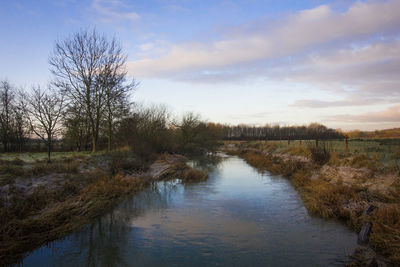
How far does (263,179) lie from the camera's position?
15.6 m

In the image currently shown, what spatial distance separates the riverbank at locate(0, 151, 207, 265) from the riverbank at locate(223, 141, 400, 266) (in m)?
7.47

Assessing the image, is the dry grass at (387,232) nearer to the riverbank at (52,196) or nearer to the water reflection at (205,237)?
the water reflection at (205,237)

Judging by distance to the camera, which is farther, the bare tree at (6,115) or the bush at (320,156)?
the bare tree at (6,115)

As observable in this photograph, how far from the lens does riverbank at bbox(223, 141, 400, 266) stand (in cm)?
550

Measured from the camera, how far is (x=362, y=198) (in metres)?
8.24

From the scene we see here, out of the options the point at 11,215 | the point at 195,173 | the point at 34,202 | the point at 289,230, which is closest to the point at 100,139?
the point at 195,173

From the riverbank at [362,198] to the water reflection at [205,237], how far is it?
470mm

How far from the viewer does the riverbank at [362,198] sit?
550 cm

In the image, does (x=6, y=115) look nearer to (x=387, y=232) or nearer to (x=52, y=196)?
(x=52, y=196)

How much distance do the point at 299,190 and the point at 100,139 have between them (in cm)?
1667

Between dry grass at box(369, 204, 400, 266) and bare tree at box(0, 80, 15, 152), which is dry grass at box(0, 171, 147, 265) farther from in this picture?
bare tree at box(0, 80, 15, 152)

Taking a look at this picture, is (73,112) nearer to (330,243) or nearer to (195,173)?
(195,173)

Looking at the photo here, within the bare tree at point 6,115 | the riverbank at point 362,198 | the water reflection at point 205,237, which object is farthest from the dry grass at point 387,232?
the bare tree at point 6,115

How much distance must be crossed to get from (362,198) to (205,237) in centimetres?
561
